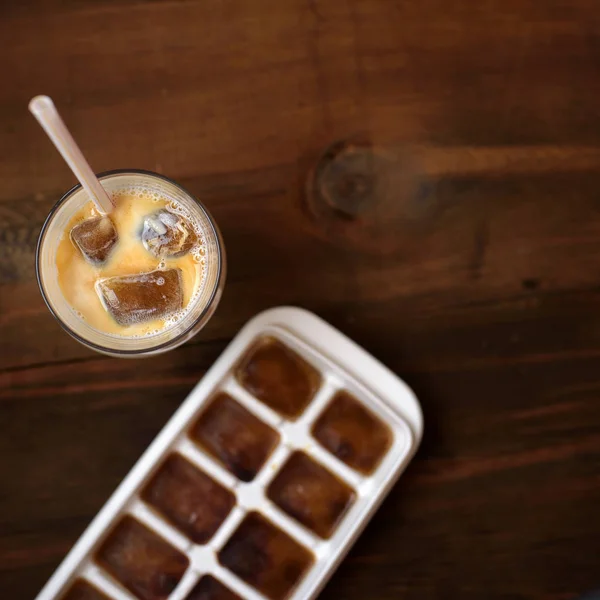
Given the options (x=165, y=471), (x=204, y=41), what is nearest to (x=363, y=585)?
(x=165, y=471)

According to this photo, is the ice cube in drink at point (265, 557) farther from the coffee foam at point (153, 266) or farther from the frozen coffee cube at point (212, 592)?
the coffee foam at point (153, 266)

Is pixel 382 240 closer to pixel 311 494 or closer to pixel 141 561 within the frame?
pixel 311 494

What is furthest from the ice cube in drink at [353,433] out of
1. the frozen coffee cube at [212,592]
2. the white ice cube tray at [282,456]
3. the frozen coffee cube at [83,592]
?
the frozen coffee cube at [83,592]

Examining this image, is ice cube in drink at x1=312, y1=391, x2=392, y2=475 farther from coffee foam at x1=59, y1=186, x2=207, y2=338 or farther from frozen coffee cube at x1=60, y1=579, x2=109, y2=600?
frozen coffee cube at x1=60, y1=579, x2=109, y2=600

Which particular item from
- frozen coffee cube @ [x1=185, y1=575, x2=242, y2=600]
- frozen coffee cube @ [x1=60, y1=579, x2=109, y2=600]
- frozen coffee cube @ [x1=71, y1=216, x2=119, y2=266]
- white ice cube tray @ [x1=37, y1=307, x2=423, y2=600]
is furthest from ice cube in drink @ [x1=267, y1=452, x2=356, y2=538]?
frozen coffee cube @ [x1=71, y1=216, x2=119, y2=266]

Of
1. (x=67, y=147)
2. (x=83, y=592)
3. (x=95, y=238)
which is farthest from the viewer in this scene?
(x=83, y=592)

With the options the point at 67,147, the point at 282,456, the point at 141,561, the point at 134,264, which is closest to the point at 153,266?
the point at 134,264

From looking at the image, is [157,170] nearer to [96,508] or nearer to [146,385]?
[146,385]
